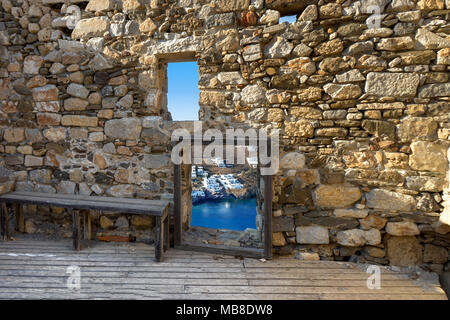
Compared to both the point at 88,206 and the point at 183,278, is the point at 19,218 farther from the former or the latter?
the point at 183,278

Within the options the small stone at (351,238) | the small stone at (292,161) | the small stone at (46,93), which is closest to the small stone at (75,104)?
the small stone at (46,93)

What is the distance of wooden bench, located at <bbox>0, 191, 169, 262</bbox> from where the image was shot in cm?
257

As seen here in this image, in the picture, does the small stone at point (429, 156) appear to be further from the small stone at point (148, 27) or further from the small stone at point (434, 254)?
the small stone at point (148, 27)

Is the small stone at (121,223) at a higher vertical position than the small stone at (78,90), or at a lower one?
lower

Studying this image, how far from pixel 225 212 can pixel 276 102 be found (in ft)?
→ 25.6

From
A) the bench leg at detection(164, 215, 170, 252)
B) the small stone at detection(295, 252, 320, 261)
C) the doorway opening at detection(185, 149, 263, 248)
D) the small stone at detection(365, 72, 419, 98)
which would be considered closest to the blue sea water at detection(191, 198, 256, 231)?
the doorway opening at detection(185, 149, 263, 248)

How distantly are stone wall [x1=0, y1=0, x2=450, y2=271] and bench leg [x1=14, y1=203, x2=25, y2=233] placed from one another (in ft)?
0.52

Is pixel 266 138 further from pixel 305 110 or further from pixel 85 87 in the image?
pixel 85 87

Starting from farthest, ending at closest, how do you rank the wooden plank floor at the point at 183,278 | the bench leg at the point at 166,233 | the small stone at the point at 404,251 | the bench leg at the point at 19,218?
the bench leg at the point at 19,218
the bench leg at the point at 166,233
the small stone at the point at 404,251
the wooden plank floor at the point at 183,278

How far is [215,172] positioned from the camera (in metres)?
10.2

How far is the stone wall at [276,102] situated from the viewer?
2.33 meters

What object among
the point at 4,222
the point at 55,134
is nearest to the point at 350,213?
the point at 55,134

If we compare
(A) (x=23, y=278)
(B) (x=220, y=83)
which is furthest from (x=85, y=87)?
(A) (x=23, y=278)

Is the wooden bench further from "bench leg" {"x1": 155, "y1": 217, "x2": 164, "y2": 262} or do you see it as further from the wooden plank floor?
the wooden plank floor
